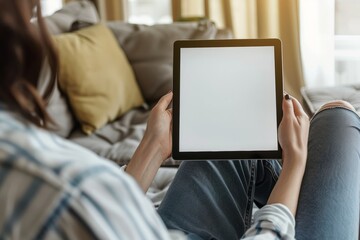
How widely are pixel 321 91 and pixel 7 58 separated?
1809 mm

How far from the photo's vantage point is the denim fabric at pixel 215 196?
1168mm

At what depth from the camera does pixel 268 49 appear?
4.16 ft

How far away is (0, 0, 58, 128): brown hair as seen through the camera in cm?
60

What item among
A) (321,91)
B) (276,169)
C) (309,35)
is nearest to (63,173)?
(276,169)

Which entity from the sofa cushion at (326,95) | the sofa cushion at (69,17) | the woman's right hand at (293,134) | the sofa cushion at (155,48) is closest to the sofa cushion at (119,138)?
the sofa cushion at (155,48)

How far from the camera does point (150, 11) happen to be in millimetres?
3381

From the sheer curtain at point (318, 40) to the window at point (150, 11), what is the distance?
737 mm

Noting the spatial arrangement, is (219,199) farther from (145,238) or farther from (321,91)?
(321,91)

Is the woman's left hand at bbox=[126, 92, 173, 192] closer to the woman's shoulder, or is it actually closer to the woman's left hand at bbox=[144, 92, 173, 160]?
the woman's left hand at bbox=[144, 92, 173, 160]

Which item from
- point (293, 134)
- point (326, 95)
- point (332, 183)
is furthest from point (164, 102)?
point (326, 95)

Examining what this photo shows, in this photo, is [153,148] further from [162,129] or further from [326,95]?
[326,95]

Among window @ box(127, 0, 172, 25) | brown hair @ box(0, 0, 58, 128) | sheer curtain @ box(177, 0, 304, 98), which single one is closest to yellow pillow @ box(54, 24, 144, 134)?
sheer curtain @ box(177, 0, 304, 98)

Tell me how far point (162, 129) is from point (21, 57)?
0.67m

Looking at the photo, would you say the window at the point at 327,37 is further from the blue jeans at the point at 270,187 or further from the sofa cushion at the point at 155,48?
the blue jeans at the point at 270,187
